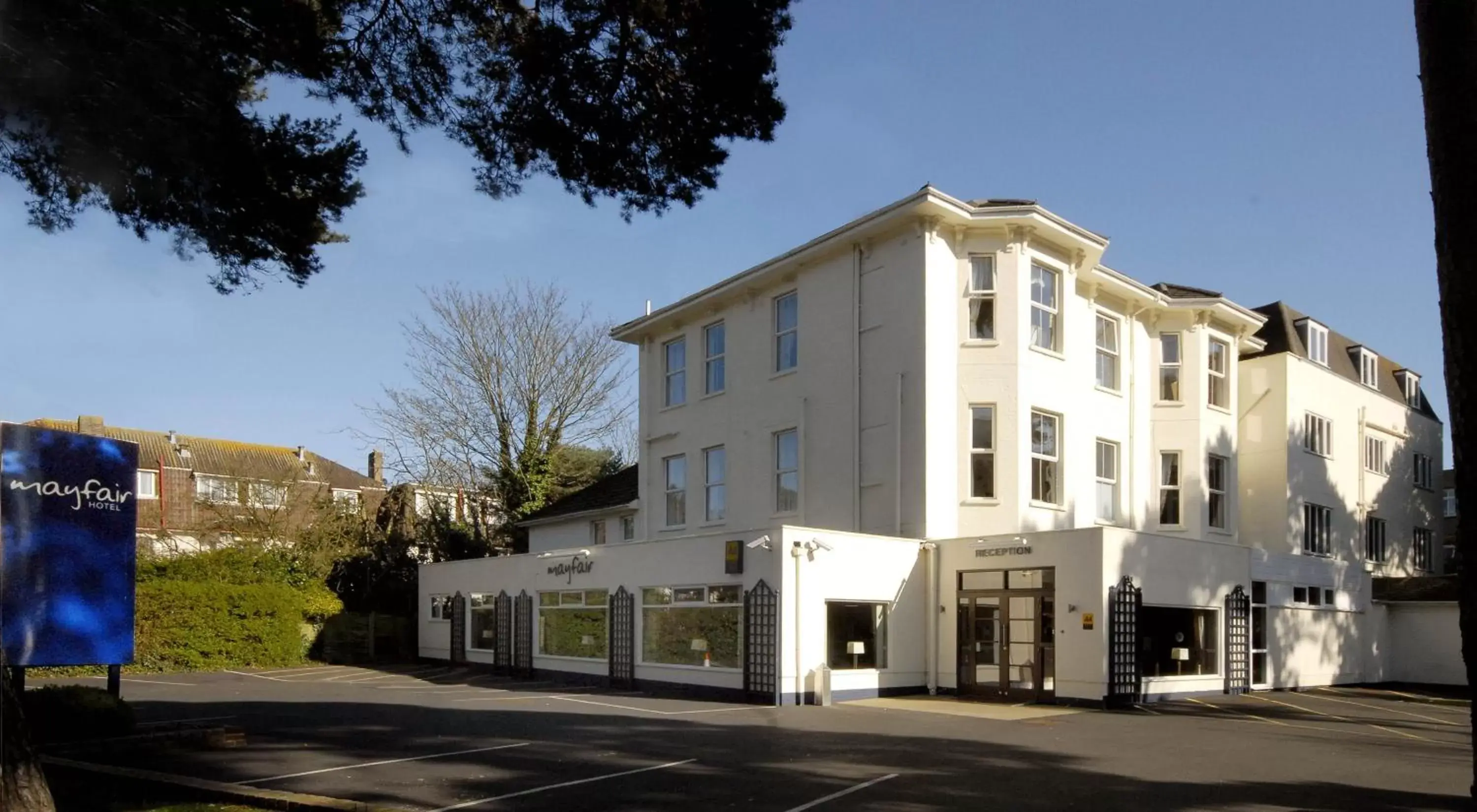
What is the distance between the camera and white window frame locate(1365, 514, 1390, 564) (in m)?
31.9

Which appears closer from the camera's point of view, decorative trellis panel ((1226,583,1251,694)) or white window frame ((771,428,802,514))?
decorative trellis panel ((1226,583,1251,694))

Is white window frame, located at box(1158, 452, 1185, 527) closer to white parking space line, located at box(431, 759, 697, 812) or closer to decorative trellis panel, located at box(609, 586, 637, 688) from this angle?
decorative trellis panel, located at box(609, 586, 637, 688)

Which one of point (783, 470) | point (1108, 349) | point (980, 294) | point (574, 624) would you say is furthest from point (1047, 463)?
point (574, 624)

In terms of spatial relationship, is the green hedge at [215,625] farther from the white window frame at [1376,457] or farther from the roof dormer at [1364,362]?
the roof dormer at [1364,362]

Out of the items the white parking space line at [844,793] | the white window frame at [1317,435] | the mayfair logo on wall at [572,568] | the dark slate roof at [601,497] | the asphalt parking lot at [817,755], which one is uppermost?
the white window frame at [1317,435]

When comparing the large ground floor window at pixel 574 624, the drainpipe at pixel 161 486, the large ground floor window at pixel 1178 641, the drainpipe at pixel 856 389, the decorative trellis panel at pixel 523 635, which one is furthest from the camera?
the drainpipe at pixel 161 486

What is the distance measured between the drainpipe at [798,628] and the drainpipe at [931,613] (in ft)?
9.84

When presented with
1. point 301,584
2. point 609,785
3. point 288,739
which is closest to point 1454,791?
point 609,785

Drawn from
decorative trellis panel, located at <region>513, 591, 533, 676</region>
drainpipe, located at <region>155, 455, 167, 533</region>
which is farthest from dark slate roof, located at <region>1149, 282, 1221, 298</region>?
drainpipe, located at <region>155, 455, 167, 533</region>

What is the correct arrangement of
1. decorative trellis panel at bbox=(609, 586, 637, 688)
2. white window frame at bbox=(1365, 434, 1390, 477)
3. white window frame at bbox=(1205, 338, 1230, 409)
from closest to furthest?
decorative trellis panel at bbox=(609, 586, 637, 688) → white window frame at bbox=(1205, 338, 1230, 409) → white window frame at bbox=(1365, 434, 1390, 477)

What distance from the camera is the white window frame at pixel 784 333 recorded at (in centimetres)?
2505

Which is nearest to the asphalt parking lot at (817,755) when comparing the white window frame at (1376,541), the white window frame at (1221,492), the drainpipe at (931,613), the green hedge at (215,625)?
the drainpipe at (931,613)

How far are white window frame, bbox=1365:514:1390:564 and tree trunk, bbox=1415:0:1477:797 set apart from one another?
3008 centimetres

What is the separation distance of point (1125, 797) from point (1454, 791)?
335 centimetres
